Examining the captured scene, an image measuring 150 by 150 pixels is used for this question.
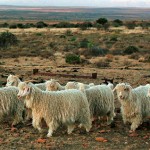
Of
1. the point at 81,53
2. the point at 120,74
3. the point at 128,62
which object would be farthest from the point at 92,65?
the point at 81,53

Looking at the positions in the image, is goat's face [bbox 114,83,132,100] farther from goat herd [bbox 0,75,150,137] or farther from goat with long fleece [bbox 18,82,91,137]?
goat with long fleece [bbox 18,82,91,137]

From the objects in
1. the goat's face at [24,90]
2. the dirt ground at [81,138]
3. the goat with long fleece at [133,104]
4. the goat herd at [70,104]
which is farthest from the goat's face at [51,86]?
the goat with long fleece at [133,104]

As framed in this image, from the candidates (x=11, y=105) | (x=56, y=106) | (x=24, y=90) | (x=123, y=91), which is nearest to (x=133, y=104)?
(x=123, y=91)

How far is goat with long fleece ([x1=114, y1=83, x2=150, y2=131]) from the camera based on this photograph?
11758mm

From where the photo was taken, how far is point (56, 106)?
11.1 metres

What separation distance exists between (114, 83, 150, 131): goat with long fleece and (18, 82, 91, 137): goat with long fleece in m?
1.10

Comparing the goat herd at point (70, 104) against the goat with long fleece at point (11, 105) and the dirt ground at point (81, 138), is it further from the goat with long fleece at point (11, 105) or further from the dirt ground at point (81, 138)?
the dirt ground at point (81, 138)

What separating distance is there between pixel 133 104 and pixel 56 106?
7.35ft

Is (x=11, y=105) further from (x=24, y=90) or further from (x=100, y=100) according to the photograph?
(x=100, y=100)

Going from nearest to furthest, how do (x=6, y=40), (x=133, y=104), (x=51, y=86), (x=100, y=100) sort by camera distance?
(x=133, y=104)
(x=100, y=100)
(x=51, y=86)
(x=6, y=40)

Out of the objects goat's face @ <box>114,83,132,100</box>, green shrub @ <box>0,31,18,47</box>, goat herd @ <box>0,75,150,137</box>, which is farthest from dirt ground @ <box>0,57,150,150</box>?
green shrub @ <box>0,31,18,47</box>

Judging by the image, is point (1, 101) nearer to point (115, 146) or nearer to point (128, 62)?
point (115, 146)

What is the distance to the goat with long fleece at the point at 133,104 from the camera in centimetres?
1176

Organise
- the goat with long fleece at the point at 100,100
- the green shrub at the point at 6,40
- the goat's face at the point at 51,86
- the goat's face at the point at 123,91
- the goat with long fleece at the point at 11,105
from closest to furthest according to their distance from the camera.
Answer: the goat's face at the point at 123,91, the goat with long fleece at the point at 11,105, the goat with long fleece at the point at 100,100, the goat's face at the point at 51,86, the green shrub at the point at 6,40
